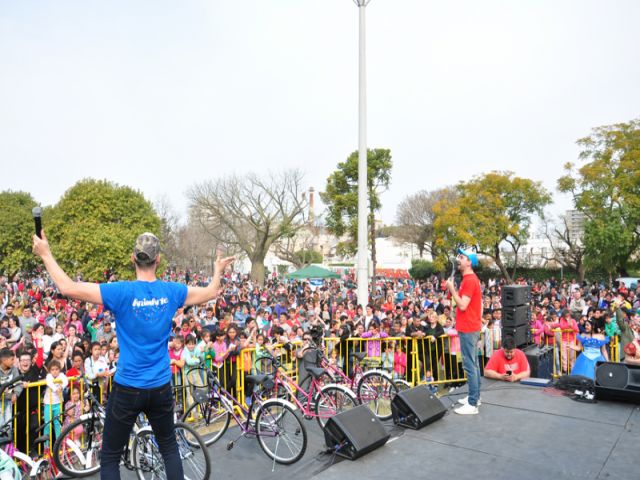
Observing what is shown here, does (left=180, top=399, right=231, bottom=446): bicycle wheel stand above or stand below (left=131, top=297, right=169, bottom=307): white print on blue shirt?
below

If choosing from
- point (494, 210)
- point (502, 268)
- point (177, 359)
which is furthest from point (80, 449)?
point (502, 268)

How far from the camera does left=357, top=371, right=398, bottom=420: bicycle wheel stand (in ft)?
20.6

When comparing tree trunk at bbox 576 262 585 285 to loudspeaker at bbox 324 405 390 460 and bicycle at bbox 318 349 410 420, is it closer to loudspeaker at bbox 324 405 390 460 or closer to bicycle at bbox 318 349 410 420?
bicycle at bbox 318 349 410 420

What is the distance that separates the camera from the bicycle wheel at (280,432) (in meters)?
4.86

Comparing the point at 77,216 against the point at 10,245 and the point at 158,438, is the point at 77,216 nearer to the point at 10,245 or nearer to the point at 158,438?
the point at 10,245

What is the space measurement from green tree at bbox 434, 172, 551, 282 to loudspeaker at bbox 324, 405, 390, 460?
32441mm

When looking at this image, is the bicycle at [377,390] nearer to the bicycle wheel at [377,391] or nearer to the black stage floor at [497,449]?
the bicycle wheel at [377,391]

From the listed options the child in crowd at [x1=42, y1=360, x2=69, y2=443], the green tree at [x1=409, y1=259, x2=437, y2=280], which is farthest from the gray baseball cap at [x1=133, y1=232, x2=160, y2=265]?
the green tree at [x1=409, y1=259, x2=437, y2=280]

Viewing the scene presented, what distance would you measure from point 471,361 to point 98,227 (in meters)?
28.4

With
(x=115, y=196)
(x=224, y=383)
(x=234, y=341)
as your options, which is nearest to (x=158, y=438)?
(x=224, y=383)

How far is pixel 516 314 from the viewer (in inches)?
318

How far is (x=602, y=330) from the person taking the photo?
10.4m

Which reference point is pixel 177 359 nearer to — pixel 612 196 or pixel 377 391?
pixel 377 391

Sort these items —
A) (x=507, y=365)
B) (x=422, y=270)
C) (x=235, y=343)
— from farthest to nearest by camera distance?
1. (x=422, y=270)
2. (x=235, y=343)
3. (x=507, y=365)
